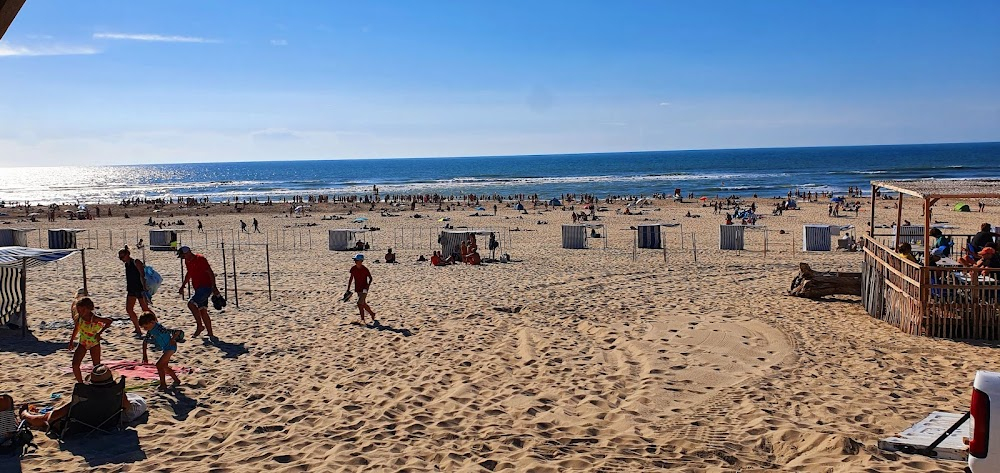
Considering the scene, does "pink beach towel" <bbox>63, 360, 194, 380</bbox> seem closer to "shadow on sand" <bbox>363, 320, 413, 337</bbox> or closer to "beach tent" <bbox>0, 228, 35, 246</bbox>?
"shadow on sand" <bbox>363, 320, 413, 337</bbox>

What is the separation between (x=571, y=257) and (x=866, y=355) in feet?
42.6

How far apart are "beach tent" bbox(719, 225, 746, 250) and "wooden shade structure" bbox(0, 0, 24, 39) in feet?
77.6

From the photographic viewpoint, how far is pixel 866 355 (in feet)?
29.9

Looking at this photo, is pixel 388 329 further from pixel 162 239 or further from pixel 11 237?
pixel 11 237

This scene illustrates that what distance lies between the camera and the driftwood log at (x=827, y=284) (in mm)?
13000

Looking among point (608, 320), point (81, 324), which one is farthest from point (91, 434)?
point (608, 320)

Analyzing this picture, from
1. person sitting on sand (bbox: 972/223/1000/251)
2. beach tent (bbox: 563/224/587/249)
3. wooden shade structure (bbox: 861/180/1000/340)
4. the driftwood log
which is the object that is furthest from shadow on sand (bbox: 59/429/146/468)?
beach tent (bbox: 563/224/587/249)

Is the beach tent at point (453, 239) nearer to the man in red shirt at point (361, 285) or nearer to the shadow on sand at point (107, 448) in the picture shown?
the man in red shirt at point (361, 285)

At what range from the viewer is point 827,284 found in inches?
516

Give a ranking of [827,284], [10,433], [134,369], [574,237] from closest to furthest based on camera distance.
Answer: [10,433] < [134,369] < [827,284] < [574,237]

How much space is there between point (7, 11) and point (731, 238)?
78.3ft

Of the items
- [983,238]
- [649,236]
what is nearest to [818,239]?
[649,236]

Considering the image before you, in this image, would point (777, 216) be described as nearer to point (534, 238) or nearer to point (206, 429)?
point (534, 238)

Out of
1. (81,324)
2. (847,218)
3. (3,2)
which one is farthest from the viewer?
(847,218)
